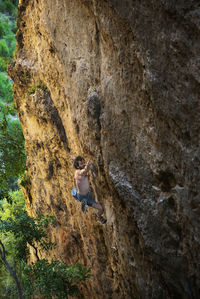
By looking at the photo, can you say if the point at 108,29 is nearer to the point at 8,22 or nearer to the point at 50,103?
the point at 50,103

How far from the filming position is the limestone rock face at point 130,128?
3.99 m

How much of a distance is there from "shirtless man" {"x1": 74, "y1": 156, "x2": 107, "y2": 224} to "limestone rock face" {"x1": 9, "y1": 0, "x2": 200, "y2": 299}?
0.20 metres

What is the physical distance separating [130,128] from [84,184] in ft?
7.23

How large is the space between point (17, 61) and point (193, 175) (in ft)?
27.9

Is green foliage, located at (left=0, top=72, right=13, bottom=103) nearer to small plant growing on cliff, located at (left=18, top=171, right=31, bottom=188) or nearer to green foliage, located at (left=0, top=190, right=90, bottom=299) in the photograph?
small plant growing on cliff, located at (left=18, top=171, right=31, bottom=188)

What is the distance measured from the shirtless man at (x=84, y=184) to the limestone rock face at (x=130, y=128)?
0.67ft

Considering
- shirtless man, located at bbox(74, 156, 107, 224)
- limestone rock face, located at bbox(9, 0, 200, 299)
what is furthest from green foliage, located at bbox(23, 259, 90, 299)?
shirtless man, located at bbox(74, 156, 107, 224)

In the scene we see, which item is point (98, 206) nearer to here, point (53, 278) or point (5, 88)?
point (53, 278)

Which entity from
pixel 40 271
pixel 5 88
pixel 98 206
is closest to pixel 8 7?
pixel 5 88

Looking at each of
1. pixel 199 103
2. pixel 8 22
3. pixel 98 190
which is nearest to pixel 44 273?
pixel 98 190

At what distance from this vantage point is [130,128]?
5086 millimetres

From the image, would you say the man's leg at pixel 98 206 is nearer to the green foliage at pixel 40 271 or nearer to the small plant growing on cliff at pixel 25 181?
the green foliage at pixel 40 271

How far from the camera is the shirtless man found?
21.5 ft

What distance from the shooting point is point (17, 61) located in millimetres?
10180
